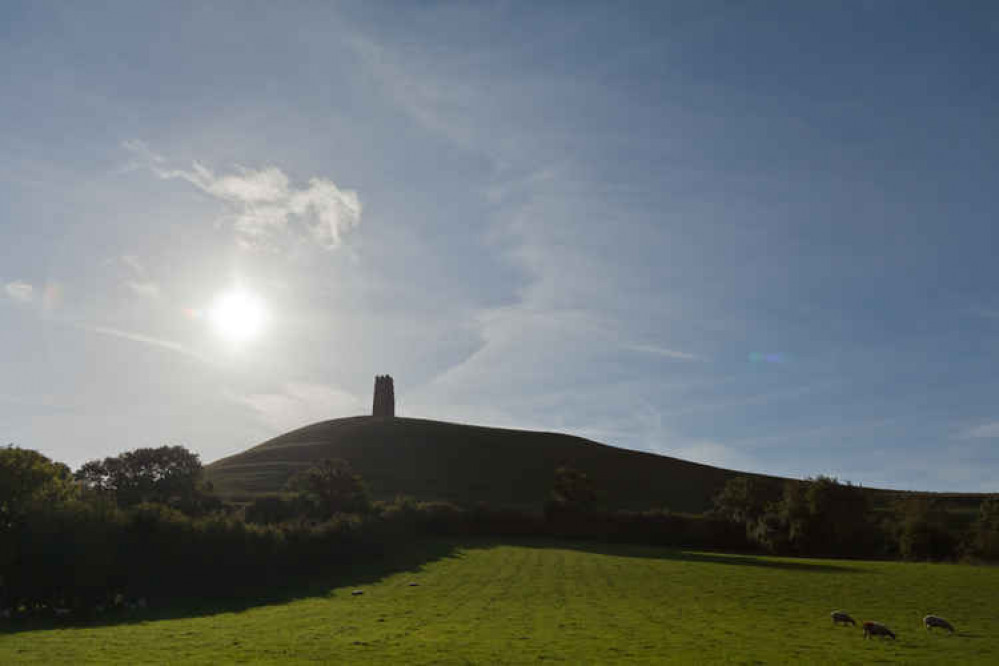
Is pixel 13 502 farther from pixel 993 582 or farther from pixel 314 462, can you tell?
pixel 314 462

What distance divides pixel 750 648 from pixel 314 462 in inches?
6806

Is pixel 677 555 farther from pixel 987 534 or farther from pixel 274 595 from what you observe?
pixel 274 595

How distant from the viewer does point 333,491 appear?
117 meters

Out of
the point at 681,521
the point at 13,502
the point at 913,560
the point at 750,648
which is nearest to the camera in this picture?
the point at 750,648

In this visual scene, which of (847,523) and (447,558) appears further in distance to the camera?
(847,523)

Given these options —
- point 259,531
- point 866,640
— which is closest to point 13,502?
point 259,531

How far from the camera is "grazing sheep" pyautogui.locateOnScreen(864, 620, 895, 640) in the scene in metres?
36.5

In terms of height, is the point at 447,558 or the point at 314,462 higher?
the point at 314,462

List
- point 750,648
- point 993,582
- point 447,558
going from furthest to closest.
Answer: point 447,558, point 993,582, point 750,648

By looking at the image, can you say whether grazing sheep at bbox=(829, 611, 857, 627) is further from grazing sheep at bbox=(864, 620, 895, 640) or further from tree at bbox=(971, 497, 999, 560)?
tree at bbox=(971, 497, 999, 560)

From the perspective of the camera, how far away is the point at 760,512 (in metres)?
121

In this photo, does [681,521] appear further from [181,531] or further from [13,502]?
[13,502]

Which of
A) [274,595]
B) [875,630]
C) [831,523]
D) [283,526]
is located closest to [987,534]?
[831,523]

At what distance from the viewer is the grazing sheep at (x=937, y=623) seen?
38875 mm
